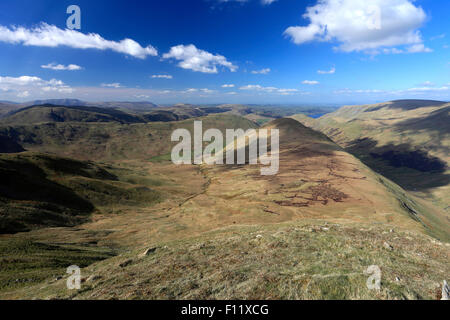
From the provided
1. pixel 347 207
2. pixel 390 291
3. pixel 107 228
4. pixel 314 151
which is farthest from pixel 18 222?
pixel 314 151

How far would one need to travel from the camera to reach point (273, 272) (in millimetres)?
14820

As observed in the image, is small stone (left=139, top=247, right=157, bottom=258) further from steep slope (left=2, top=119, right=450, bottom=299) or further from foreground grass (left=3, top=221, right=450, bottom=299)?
foreground grass (left=3, top=221, right=450, bottom=299)

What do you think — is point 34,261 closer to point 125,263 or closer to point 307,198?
point 125,263

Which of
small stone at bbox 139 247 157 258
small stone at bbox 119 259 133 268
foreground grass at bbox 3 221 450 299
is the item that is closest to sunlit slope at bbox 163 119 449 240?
small stone at bbox 139 247 157 258

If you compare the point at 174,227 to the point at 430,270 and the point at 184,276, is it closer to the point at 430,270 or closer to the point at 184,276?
the point at 184,276

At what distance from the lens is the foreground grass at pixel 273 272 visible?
12305mm

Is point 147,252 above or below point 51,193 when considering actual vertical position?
above

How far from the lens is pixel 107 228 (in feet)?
170

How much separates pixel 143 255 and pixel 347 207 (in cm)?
6433

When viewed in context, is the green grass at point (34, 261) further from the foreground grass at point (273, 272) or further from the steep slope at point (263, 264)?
the foreground grass at point (273, 272)
